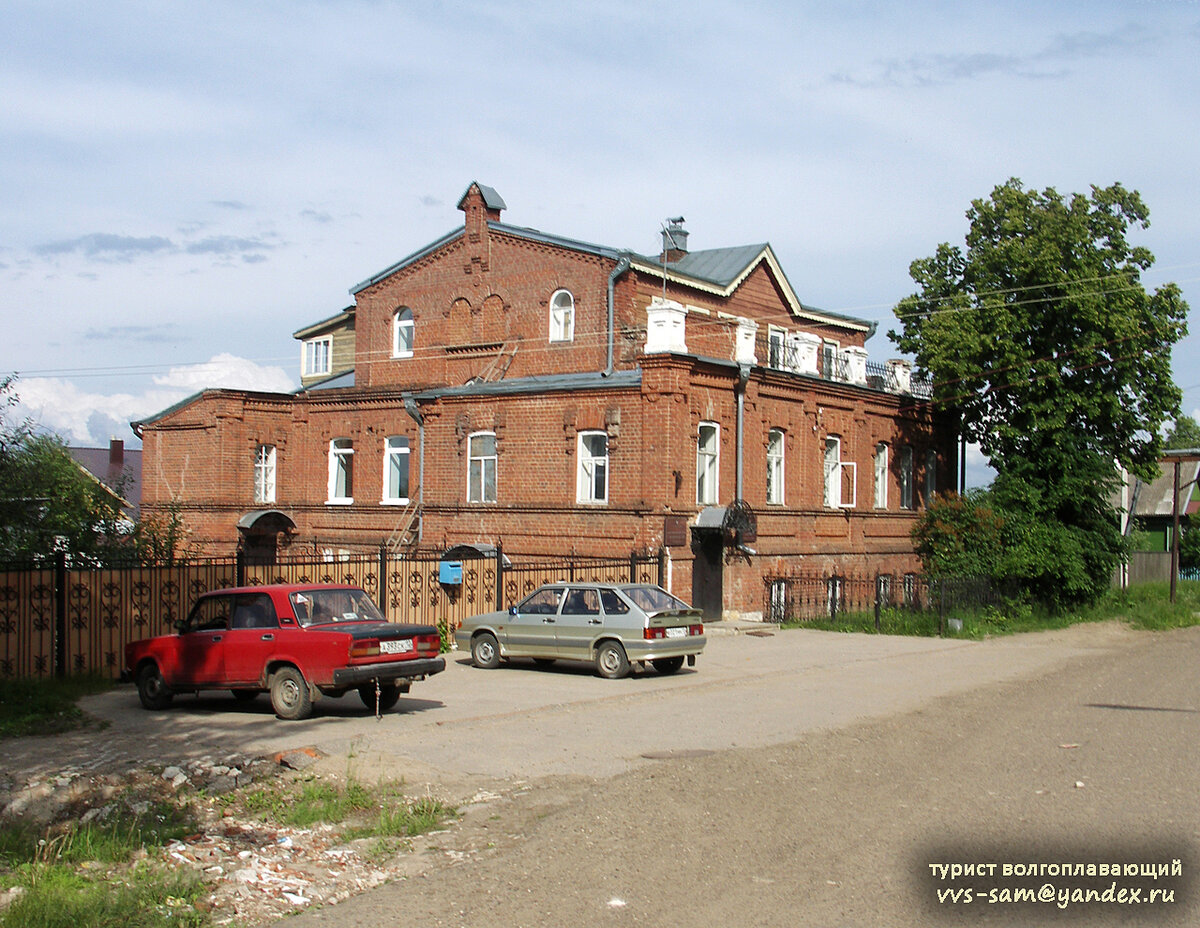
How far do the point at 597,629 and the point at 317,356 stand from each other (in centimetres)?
2733

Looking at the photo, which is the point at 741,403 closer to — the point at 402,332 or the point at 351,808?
the point at 402,332

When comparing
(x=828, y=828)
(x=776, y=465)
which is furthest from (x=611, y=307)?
(x=828, y=828)

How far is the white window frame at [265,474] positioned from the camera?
34.9m

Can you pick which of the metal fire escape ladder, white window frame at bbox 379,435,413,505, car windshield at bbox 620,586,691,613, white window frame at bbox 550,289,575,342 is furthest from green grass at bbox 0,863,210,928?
white window frame at bbox 550,289,575,342

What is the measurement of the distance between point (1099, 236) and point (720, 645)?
1770 centimetres

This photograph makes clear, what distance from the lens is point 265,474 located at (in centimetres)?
3506

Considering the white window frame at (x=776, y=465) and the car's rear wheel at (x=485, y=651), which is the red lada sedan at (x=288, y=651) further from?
the white window frame at (x=776, y=465)

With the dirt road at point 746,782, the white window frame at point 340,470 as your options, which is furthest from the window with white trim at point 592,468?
the dirt road at point 746,782

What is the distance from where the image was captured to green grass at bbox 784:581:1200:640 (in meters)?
27.0

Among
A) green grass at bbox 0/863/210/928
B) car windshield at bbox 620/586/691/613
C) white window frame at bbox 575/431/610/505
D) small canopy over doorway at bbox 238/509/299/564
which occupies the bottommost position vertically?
green grass at bbox 0/863/210/928

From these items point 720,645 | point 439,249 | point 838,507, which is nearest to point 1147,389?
point 838,507

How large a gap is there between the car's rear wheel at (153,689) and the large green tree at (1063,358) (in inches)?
906

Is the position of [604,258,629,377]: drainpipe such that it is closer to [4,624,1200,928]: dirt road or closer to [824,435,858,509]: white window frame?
[824,435,858,509]: white window frame

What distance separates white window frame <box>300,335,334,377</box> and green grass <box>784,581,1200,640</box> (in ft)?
71.2
